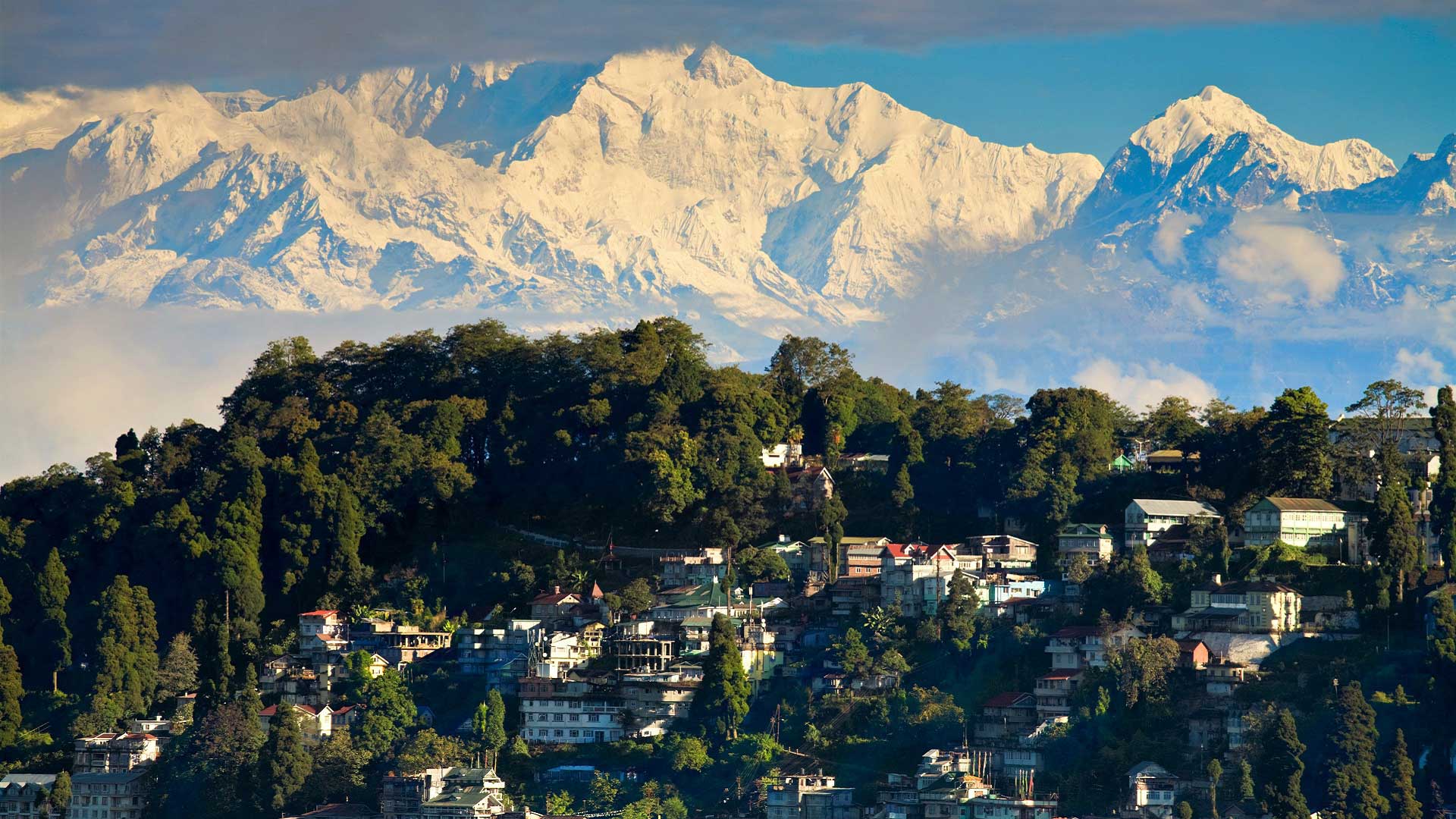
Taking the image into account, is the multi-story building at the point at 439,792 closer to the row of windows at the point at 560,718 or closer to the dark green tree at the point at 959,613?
the row of windows at the point at 560,718

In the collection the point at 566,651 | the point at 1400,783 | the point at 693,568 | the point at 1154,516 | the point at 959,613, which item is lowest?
the point at 1400,783

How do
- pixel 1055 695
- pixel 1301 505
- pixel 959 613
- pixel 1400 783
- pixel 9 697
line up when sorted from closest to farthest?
1. pixel 1400 783
2. pixel 1055 695
3. pixel 959 613
4. pixel 1301 505
5. pixel 9 697

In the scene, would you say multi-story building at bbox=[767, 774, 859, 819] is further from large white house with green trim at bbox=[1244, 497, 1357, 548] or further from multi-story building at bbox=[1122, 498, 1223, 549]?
large white house with green trim at bbox=[1244, 497, 1357, 548]

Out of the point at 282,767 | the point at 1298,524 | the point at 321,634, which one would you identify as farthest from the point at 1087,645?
the point at 321,634

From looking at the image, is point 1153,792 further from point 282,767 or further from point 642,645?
point 282,767

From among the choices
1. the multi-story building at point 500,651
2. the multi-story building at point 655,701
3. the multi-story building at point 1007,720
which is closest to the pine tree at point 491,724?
the multi-story building at point 500,651

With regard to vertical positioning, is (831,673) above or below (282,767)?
above
